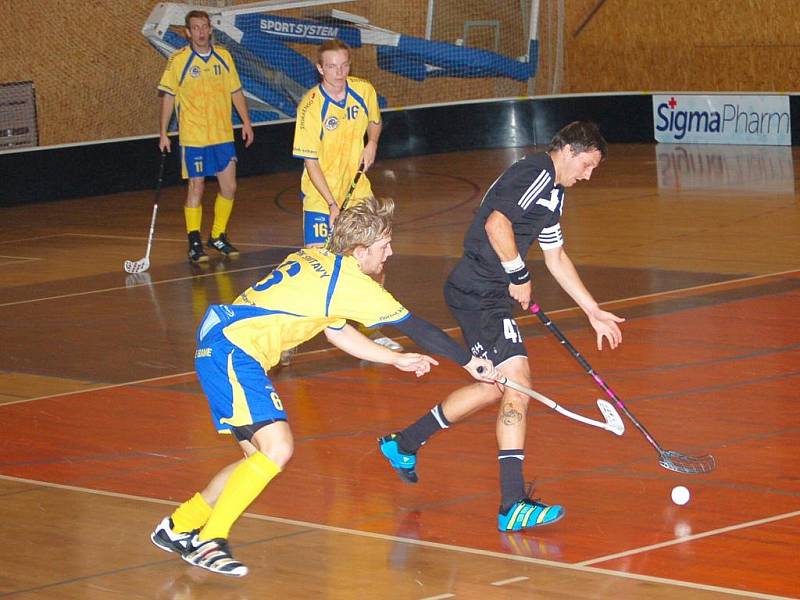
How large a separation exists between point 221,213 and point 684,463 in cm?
766

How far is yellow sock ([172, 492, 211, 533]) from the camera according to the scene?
5086 millimetres

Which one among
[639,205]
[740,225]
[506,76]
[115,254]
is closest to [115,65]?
[506,76]

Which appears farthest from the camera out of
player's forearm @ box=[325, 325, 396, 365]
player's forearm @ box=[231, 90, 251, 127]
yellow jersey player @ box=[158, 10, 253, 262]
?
yellow jersey player @ box=[158, 10, 253, 262]

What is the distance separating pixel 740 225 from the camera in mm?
12562

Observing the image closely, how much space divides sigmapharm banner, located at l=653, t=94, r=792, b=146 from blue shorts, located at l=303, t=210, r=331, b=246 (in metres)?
11.2

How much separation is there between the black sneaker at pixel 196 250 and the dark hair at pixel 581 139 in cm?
745

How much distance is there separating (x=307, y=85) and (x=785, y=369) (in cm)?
1339

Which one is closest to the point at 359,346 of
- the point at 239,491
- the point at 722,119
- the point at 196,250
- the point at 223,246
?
the point at 239,491

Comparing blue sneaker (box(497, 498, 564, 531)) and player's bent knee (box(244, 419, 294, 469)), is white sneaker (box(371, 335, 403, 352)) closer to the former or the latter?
blue sneaker (box(497, 498, 564, 531))

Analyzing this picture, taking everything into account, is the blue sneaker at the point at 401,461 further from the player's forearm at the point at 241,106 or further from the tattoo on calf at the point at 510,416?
the player's forearm at the point at 241,106

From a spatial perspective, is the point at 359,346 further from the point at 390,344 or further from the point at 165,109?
the point at 165,109

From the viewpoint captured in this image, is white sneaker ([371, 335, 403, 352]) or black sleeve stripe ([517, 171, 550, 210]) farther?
white sneaker ([371, 335, 403, 352])

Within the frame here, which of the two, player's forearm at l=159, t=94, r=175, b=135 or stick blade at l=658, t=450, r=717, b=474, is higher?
player's forearm at l=159, t=94, r=175, b=135

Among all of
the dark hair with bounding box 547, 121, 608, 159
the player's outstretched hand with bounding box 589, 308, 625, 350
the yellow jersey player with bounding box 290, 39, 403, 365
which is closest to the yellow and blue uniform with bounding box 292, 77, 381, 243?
the yellow jersey player with bounding box 290, 39, 403, 365
